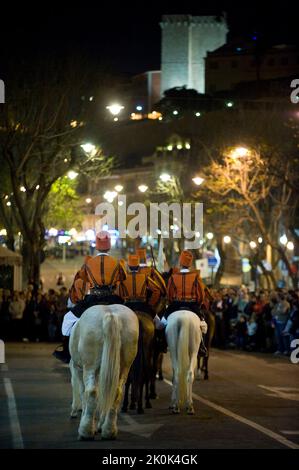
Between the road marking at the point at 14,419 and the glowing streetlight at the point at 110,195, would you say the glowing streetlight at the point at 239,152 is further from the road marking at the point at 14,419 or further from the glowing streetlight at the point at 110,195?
the road marking at the point at 14,419

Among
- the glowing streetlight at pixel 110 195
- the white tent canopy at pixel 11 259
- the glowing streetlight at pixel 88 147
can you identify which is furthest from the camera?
the glowing streetlight at pixel 110 195

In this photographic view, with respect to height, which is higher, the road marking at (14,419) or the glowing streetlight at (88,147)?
the glowing streetlight at (88,147)

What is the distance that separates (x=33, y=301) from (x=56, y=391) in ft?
56.9

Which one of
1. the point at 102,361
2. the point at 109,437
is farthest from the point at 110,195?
the point at 109,437

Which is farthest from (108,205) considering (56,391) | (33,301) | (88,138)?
(56,391)

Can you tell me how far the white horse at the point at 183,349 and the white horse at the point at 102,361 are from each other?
2856 mm

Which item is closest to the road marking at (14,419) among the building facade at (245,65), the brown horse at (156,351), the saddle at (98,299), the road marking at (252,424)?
the saddle at (98,299)

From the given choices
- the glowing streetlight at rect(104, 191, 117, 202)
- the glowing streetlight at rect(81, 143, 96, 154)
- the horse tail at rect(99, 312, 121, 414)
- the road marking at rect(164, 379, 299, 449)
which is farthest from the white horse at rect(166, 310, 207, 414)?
the glowing streetlight at rect(104, 191, 117, 202)

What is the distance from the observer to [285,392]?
20062 millimetres

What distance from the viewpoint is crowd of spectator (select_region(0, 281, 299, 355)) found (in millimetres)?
30844

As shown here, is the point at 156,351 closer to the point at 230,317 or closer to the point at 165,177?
the point at 230,317

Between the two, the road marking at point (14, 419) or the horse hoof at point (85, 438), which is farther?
the horse hoof at point (85, 438)

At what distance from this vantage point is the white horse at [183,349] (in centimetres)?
1611

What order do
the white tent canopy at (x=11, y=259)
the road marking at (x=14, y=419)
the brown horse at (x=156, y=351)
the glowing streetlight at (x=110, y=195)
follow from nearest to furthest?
1. the road marking at (x=14, y=419)
2. the brown horse at (x=156, y=351)
3. the white tent canopy at (x=11, y=259)
4. the glowing streetlight at (x=110, y=195)
